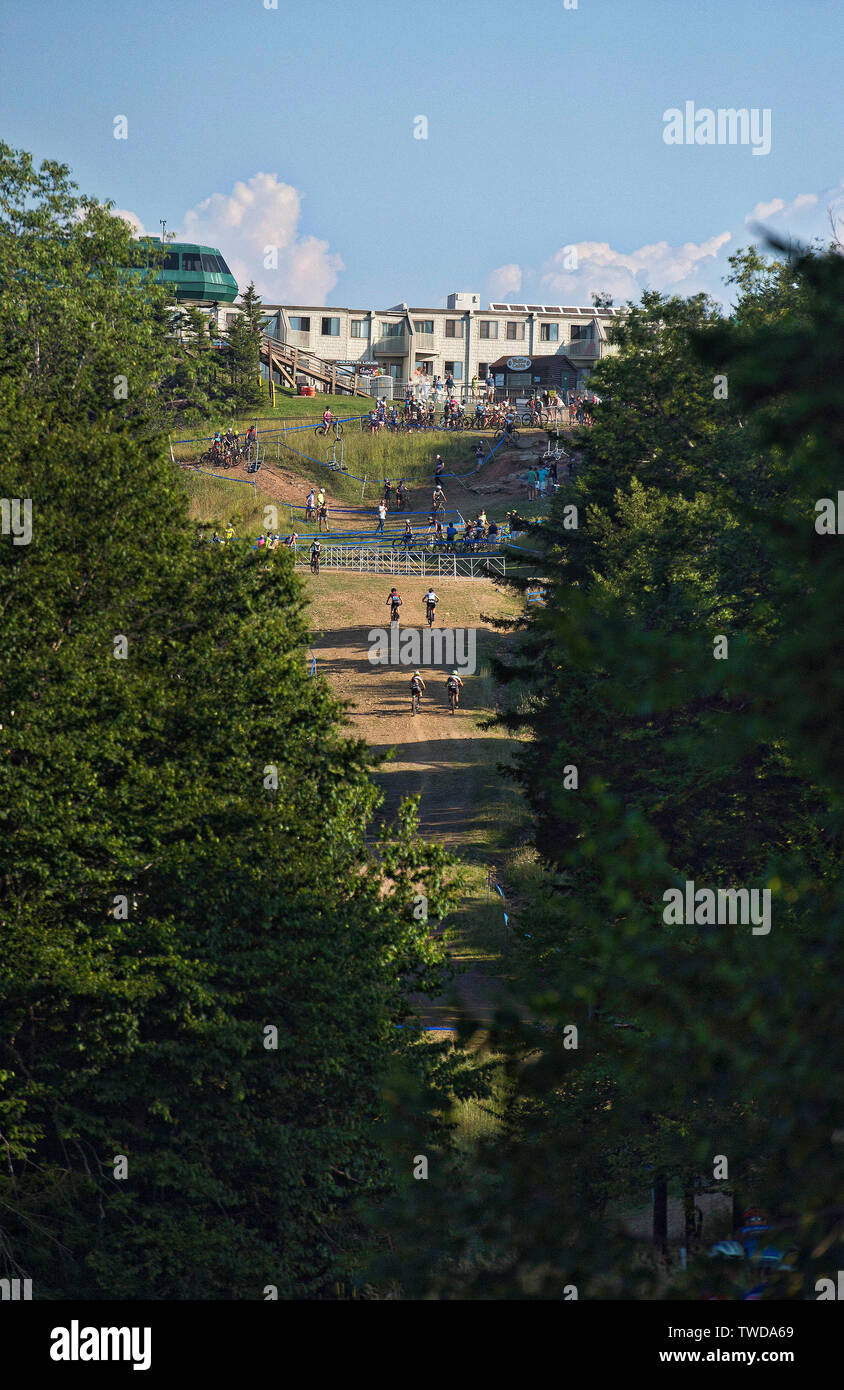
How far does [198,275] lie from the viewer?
310 ft

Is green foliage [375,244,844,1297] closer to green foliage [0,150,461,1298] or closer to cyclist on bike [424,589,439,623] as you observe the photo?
green foliage [0,150,461,1298]

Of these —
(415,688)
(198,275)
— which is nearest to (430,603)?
(415,688)

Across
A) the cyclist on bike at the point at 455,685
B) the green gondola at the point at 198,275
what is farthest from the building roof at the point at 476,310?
the cyclist on bike at the point at 455,685

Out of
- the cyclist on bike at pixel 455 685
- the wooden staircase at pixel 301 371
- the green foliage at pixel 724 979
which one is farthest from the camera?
the wooden staircase at pixel 301 371

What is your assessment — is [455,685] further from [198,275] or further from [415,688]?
[198,275]

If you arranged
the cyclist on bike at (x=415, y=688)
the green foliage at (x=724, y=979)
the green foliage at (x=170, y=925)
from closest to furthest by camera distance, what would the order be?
the green foliage at (x=724, y=979)
the green foliage at (x=170, y=925)
the cyclist on bike at (x=415, y=688)

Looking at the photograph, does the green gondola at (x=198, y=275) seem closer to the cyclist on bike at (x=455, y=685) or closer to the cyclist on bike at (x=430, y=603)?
the cyclist on bike at (x=430, y=603)

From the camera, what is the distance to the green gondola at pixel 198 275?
93938 millimetres

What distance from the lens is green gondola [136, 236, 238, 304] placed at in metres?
93.9

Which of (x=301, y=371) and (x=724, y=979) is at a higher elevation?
(x=301, y=371)

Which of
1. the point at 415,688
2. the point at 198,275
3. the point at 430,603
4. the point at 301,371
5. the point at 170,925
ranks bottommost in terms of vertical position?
the point at 170,925
